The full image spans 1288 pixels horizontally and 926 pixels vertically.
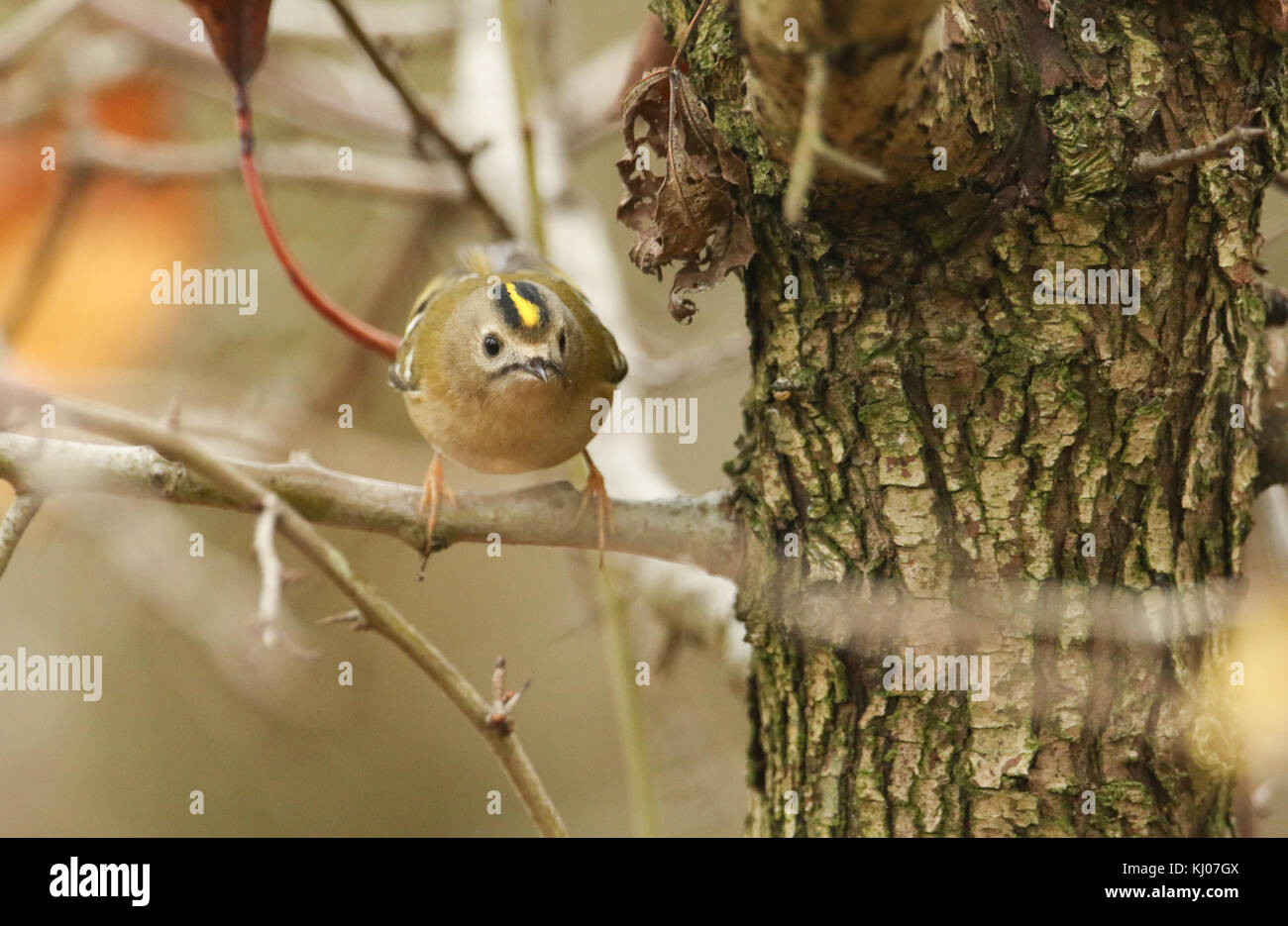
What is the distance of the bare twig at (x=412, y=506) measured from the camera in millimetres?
1954

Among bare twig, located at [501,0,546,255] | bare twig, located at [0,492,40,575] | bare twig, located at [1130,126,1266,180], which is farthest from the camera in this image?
bare twig, located at [501,0,546,255]

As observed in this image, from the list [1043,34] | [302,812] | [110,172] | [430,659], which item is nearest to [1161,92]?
[1043,34]

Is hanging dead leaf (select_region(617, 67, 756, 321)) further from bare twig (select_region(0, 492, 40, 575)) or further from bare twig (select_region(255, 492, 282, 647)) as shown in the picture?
bare twig (select_region(0, 492, 40, 575))

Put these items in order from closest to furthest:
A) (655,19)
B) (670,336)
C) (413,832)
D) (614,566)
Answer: (655,19) < (614,566) < (413,832) < (670,336)

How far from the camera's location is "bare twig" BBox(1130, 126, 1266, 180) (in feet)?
4.84

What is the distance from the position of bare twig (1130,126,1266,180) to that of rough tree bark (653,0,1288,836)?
0.03m

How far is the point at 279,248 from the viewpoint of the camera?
228 centimetres

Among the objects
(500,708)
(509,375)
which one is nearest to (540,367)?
(509,375)

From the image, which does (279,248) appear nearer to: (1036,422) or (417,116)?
(417,116)

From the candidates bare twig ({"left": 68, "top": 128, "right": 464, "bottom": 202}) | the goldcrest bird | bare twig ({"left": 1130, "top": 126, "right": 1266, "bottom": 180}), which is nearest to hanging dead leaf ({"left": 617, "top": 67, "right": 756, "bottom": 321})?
bare twig ({"left": 1130, "top": 126, "right": 1266, "bottom": 180})

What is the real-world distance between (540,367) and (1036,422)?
1.41 m
